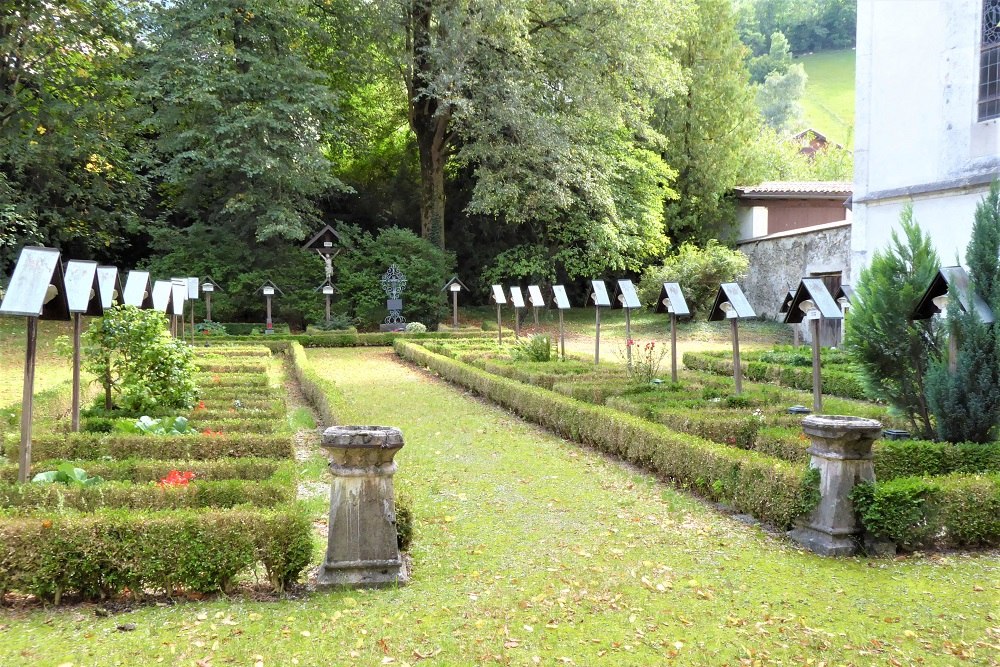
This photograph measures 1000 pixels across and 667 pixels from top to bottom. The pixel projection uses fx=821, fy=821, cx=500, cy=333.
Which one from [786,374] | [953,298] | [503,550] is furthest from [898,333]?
[786,374]

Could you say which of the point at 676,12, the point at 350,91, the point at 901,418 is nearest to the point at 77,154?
the point at 350,91

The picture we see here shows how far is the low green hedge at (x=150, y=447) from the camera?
20.4 feet

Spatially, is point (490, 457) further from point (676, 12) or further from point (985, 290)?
point (676, 12)

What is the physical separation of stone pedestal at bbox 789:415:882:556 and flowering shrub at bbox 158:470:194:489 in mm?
3962

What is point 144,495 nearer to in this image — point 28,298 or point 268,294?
point 28,298

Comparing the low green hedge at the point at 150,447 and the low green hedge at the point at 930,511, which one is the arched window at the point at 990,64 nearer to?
the low green hedge at the point at 930,511

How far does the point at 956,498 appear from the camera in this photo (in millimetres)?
5238

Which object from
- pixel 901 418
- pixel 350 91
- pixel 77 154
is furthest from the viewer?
pixel 350 91

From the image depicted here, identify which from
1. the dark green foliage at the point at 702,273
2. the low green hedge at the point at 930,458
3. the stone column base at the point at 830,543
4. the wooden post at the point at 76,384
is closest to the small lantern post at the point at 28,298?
the wooden post at the point at 76,384

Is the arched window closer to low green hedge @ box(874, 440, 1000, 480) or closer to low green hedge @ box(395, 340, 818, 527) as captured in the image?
low green hedge @ box(395, 340, 818, 527)

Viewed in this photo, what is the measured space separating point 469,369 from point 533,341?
147cm

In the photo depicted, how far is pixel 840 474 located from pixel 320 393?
287 inches

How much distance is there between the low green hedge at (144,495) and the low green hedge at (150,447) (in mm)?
1204

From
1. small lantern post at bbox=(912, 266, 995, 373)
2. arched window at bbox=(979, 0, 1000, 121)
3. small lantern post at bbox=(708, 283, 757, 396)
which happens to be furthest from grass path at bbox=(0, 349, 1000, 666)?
arched window at bbox=(979, 0, 1000, 121)
